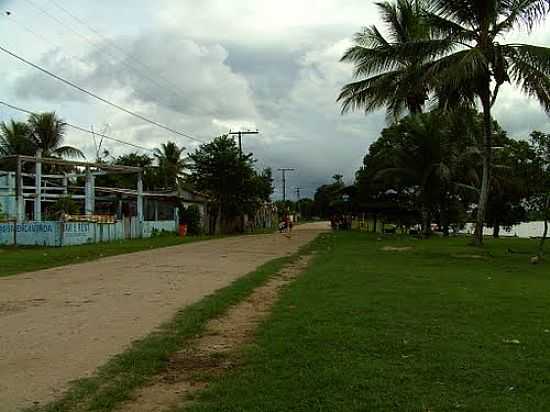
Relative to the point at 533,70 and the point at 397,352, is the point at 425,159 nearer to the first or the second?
the point at 533,70

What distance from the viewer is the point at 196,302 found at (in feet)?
35.8

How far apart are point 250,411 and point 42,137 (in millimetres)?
43374

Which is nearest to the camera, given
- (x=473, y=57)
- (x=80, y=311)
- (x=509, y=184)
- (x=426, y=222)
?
(x=80, y=311)

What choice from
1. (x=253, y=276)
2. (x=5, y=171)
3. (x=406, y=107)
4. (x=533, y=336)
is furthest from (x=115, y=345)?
(x=5, y=171)

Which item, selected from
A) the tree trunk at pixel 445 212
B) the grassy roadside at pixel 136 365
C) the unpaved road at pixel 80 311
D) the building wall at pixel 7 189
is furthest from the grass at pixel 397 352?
the tree trunk at pixel 445 212

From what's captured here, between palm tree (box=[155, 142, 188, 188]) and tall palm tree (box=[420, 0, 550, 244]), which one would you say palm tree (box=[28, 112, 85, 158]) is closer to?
palm tree (box=[155, 142, 188, 188])

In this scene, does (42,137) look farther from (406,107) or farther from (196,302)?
(196,302)

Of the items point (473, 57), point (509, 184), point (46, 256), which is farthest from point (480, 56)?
point (509, 184)

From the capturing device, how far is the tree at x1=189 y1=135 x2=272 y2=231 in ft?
151

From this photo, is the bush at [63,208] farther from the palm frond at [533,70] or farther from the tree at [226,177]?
the palm frond at [533,70]

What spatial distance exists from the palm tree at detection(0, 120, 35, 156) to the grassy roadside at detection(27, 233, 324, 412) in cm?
3667

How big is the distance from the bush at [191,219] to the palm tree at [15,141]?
10752 mm

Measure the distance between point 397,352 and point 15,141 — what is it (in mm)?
41690

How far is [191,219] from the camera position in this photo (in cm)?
4566
